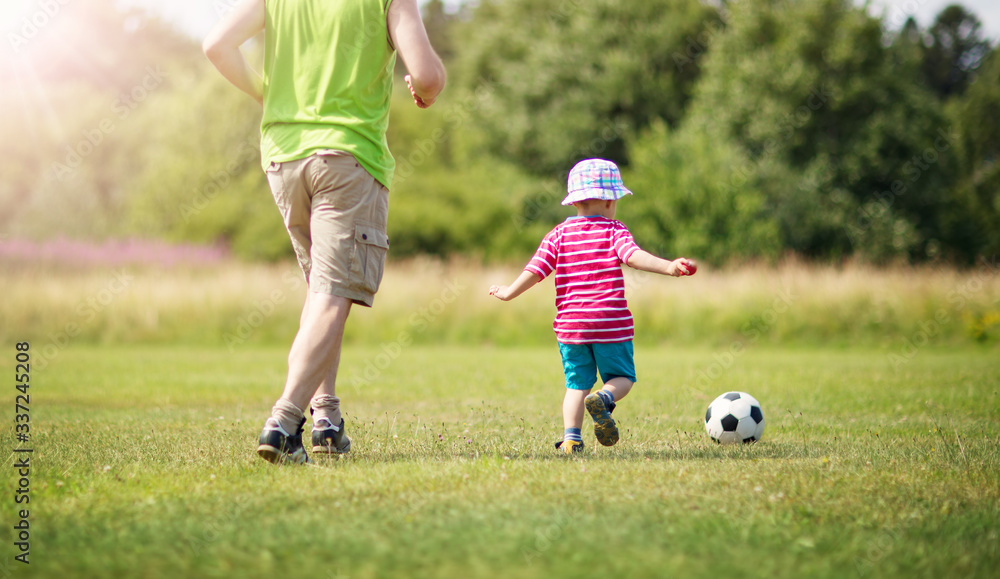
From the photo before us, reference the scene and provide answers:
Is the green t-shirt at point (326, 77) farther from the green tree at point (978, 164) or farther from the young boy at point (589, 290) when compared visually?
the green tree at point (978, 164)

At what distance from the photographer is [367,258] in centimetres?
406

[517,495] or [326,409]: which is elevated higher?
[326,409]

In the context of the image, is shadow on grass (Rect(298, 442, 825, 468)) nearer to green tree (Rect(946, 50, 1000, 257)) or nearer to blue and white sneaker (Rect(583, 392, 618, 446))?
blue and white sneaker (Rect(583, 392, 618, 446))

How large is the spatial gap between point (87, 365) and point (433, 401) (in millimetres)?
5900

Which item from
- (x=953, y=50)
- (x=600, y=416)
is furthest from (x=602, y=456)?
(x=953, y=50)

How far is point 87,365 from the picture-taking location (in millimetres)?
10742

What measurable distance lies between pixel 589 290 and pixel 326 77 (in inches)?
74.1

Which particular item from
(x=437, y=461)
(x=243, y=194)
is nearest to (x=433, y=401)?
(x=437, y=461)

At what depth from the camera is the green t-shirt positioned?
4066 millimetres

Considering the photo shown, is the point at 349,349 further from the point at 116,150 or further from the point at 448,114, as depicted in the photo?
the point at 116,150

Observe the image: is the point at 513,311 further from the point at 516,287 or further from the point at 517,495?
the point at 517,495

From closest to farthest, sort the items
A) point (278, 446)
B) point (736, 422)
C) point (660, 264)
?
point (278, 446) < point (660, 264) < point (736, 422)

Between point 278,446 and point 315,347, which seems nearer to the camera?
point 278,446

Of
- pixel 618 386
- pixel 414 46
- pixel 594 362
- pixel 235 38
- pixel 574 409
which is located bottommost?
pixel 574 409
